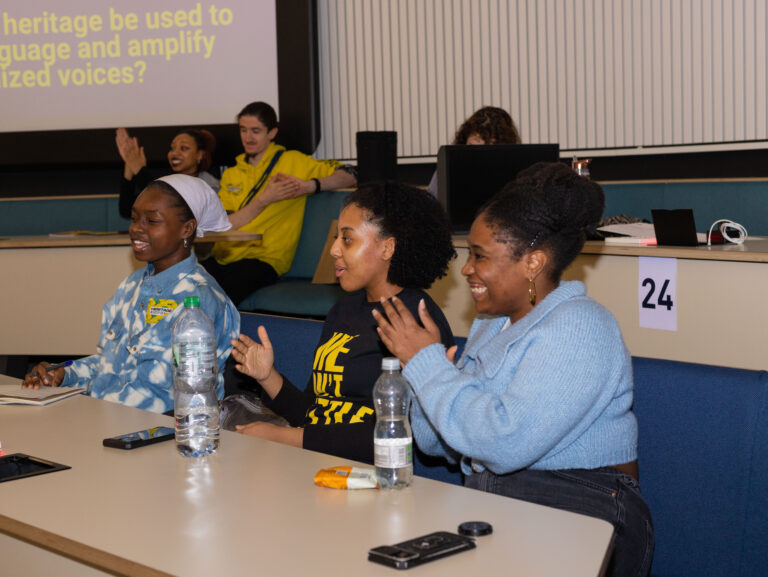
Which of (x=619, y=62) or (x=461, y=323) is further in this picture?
(x=619, y=62)

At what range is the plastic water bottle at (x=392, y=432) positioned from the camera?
1.53 metres

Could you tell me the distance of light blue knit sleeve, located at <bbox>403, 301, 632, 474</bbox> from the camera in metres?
1.63

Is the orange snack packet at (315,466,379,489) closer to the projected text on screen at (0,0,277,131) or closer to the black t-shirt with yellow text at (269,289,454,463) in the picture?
the black t-shirt with yellow text at (269,289,454,463)

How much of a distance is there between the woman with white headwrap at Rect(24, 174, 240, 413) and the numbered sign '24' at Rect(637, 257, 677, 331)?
1.58 meters

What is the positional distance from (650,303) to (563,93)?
8.88ft

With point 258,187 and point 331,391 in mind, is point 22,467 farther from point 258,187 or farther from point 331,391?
point 258,187

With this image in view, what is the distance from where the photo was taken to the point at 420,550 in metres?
1.26

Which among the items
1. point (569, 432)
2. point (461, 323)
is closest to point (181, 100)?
point (461, 323)

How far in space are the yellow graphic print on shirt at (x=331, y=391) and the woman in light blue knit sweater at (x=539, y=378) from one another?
0.25 metres

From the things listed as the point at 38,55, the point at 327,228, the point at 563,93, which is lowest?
the point at 327,228

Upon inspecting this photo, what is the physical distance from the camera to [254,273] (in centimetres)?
495

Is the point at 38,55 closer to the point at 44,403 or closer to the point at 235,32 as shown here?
the point at 235,32

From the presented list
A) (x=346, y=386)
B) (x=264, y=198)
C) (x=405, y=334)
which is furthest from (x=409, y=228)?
(x=264, y=198)

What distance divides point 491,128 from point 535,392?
2.82 m
